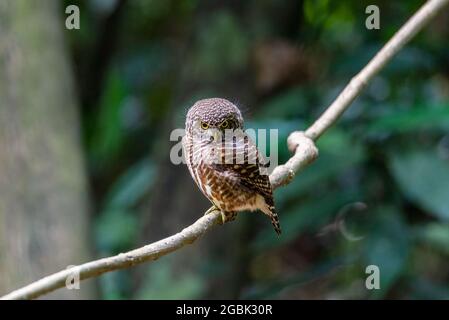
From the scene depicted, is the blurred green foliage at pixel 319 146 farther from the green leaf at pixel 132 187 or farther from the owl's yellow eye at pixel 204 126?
the owl's yellow eye at pixel 204 126

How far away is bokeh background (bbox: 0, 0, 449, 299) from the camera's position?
12.0 feet

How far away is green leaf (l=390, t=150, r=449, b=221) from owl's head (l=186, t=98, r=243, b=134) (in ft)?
5.33

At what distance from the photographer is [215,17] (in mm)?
4578

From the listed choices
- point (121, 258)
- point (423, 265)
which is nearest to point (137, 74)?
point (423, 265)

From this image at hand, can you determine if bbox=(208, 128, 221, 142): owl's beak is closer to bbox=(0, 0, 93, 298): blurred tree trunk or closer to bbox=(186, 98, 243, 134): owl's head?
bbox=(186, 98, 243, 134): owl's head

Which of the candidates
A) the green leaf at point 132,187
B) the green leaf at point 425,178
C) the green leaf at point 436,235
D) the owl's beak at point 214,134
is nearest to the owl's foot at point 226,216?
the owl's beak at point 214,134

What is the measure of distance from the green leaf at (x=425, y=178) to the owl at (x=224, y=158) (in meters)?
1.47

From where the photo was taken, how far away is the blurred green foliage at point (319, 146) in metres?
4.02

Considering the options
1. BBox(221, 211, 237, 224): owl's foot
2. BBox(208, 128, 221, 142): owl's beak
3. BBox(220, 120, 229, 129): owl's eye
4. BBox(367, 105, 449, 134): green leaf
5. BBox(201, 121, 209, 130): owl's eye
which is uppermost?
BBox(367, 105, 449, 134): green leaf

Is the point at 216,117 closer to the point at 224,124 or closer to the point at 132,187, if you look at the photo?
the point at 224,124

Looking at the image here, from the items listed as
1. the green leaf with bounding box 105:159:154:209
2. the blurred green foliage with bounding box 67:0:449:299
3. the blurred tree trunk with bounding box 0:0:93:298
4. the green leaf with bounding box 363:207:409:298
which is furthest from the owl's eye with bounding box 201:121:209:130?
the green leaf with bounding box 105:159:154:209

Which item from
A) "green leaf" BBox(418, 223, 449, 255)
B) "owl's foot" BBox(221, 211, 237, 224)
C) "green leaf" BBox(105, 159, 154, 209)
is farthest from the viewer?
"green leaf" BBox(105, 159, 154, 209)
